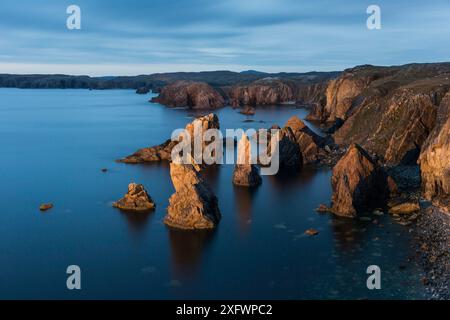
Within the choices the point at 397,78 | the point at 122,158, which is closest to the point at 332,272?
the point at 122,158

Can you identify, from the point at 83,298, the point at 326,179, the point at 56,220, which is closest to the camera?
the point at 83,298

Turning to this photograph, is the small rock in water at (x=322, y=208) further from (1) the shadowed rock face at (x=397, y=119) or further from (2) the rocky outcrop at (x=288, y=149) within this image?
(2) the rocky outcrop at (x=288, y=149)

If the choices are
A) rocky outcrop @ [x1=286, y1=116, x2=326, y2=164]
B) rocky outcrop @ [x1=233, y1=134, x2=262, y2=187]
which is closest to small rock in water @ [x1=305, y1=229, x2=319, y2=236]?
rocky outcrop @ [x1=233, y1=134, x2=262, y2=187]

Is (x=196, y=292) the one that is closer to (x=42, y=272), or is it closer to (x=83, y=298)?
(x=83, y=298)

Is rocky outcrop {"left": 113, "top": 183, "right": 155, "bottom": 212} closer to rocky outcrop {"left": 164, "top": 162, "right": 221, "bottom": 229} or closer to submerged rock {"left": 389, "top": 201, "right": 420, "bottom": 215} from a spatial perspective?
rocky outcrop {"left": 164, "top": 162, "right": 221, "bottom": 229}

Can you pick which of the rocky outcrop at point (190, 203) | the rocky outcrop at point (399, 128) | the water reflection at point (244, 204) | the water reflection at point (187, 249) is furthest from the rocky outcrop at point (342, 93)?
the water reflection at point (187, 249)
